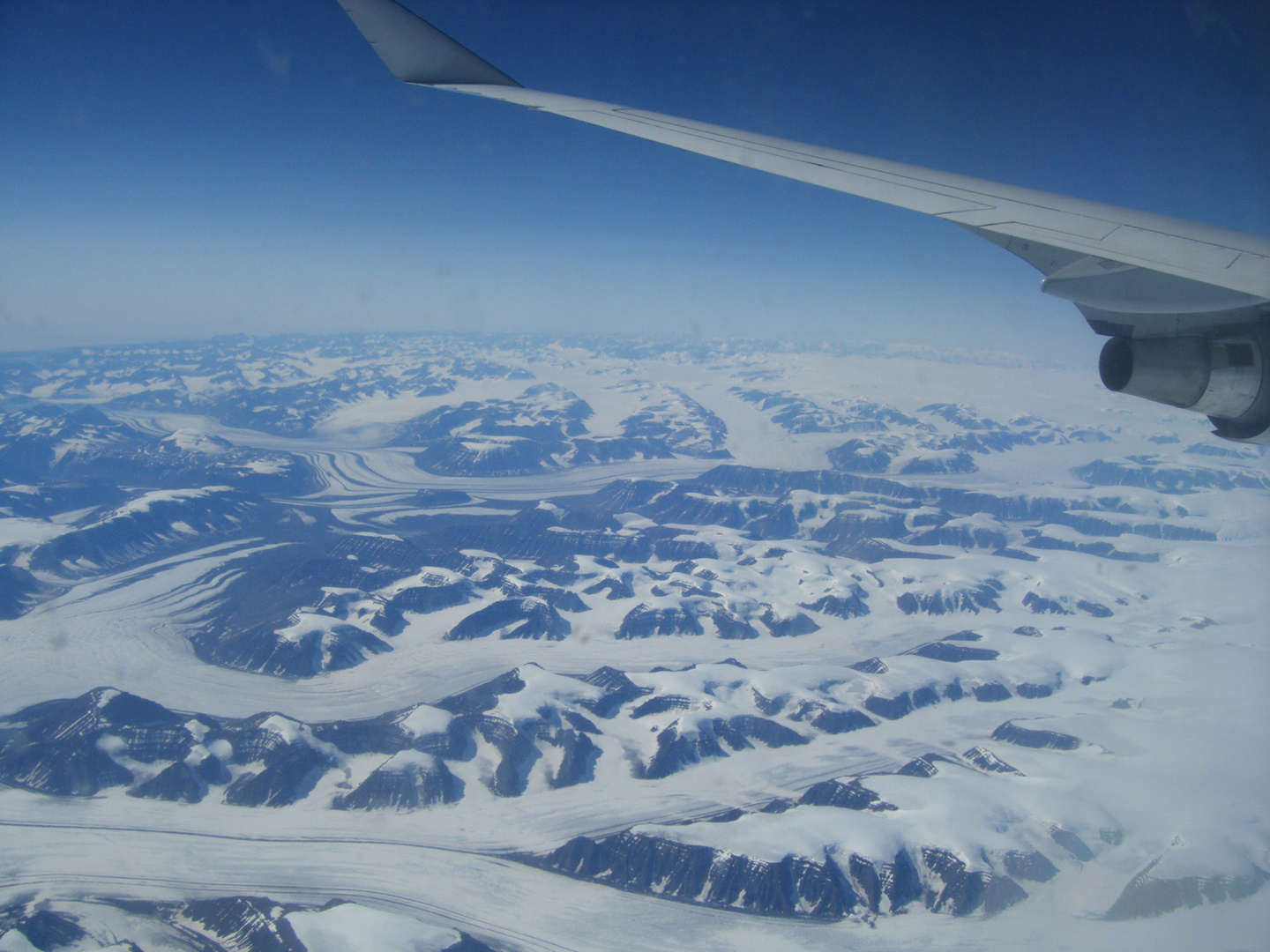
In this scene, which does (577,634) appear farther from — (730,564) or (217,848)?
(217,848)

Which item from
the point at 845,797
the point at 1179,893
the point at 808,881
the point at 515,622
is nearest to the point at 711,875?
the point at 808,881

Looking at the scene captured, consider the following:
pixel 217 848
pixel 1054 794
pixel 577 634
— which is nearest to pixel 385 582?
pixel 577 634

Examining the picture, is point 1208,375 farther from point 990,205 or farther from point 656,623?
point 656,623

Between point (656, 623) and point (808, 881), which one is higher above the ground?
point (808, 881)

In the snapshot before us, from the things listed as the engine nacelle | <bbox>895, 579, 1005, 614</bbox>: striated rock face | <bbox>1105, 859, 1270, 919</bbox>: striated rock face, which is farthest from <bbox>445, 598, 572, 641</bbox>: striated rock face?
the engine nacelle

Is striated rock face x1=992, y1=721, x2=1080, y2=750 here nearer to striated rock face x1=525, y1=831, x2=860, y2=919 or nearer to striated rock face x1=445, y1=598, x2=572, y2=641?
striated rock face x1=525, y1=831, x2=860, y2=919
